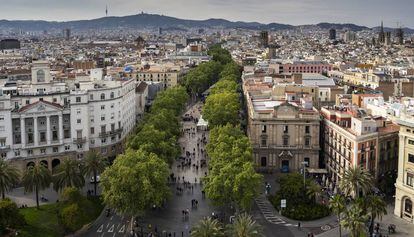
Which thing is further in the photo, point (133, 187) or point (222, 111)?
point (222, 111)

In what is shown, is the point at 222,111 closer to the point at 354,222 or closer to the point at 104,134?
the point at 104,134

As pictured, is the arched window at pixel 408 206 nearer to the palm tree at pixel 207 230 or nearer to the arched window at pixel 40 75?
the palm tree at pixel 207 230

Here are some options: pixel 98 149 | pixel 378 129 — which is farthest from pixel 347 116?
pixel 98 149

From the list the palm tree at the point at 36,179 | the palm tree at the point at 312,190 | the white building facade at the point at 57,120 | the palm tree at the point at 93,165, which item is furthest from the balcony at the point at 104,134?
the palm tree at the point at 312,190

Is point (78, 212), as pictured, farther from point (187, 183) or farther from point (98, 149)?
point (98, 149)

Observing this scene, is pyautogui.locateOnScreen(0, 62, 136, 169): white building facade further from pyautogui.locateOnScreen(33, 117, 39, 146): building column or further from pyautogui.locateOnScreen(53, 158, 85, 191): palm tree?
pyautogui.locateOnScreen(53, 158, 85, 191): palm tree

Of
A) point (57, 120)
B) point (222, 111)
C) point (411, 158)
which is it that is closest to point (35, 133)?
point (57, 120)

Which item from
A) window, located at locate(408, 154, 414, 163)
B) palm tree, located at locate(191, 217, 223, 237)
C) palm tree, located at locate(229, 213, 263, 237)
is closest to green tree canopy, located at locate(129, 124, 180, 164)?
palm tree, located at locate(191, 217, 223, 237)
